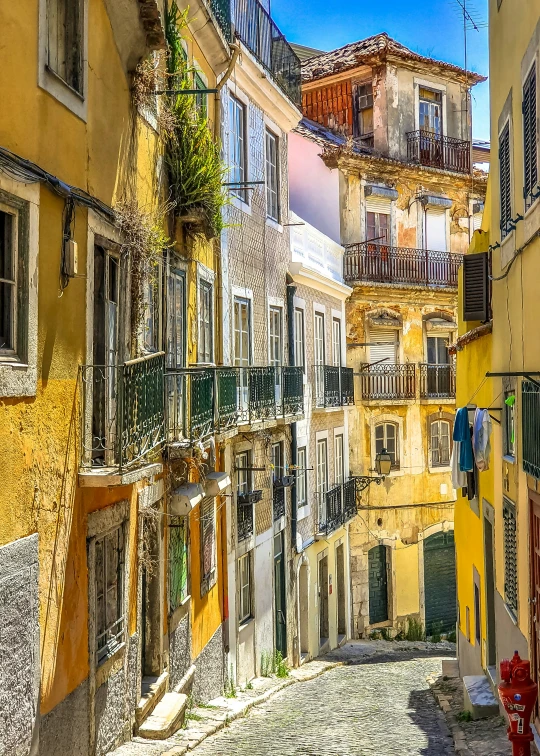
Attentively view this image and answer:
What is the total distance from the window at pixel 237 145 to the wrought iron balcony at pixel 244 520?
5424 mm

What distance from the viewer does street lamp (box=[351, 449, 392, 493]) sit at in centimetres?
2536

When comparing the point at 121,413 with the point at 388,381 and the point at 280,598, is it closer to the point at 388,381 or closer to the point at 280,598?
the point at 280,598

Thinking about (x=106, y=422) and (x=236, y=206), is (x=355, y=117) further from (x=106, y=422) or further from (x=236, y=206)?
(x=106, y=422)

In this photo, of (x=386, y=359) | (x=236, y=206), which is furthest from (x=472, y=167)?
(x=236, y=206)

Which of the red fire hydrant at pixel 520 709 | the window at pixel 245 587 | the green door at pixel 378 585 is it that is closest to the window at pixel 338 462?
the green door at pixel 378 585

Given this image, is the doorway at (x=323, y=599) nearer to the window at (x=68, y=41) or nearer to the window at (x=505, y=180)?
the window at (x=505, y=180)

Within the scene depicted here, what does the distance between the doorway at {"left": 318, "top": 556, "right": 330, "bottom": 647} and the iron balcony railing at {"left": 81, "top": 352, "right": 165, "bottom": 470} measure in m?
15.6

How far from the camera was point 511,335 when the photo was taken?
10.1m

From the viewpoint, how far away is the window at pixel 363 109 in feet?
95.2

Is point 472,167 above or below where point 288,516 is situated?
above

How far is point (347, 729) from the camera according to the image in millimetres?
11664

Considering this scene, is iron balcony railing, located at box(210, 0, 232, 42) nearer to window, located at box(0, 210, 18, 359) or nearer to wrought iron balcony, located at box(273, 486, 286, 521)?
window, located at box(0, 210, 18, 359)

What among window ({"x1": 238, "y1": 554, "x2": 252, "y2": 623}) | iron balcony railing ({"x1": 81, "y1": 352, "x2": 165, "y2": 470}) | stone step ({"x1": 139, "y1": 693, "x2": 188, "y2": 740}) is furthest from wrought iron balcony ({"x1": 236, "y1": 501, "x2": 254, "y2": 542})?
iron balcony railing ({"x1": 81, "y1": 352, "x2": 165, "y2": 470})

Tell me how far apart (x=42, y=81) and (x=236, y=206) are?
8.82 meters
